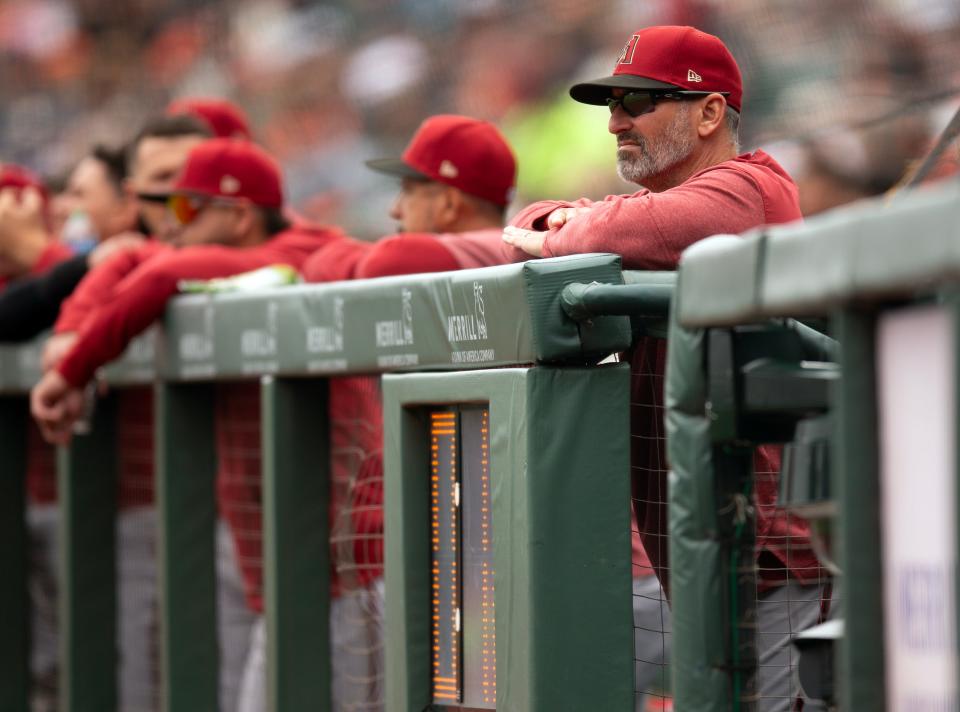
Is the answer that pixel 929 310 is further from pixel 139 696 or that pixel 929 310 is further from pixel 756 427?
pixel 139 696

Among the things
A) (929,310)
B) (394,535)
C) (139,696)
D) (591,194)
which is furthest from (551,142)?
(929,310)

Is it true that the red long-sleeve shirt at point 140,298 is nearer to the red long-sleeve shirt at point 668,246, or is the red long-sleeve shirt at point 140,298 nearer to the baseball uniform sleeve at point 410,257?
the baseball uniform sleeve at point 410,257

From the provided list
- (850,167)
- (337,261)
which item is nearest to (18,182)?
(337,261)

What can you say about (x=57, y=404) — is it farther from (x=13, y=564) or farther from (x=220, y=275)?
(x=13, y=564)

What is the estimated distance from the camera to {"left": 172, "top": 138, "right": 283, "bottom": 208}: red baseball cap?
4.81 metres

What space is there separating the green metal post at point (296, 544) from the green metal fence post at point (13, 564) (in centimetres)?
186

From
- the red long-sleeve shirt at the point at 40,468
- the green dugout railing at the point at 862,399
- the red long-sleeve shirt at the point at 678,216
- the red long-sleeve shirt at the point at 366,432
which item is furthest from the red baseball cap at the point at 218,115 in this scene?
the green dugout railing at the point at 862,399

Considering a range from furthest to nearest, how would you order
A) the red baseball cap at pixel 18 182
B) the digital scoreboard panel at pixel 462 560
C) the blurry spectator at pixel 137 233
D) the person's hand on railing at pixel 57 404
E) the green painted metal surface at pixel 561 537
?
1. the red baseball cap at pixel 18 182
2. the blurry spectator at pixel 137 233
3. the person's hand on railing at pixel 57 404
4. the digital scoreboard panel at pixel 462 560
5. the green painted metal surface at pixel 561 537

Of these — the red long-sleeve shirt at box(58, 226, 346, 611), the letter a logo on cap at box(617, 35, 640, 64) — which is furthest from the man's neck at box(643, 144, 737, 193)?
the red long-sleeve shirt at box(58, 226, 346, 611)

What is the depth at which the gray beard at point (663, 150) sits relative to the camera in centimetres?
318

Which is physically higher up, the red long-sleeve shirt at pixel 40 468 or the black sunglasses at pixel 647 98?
the black sunglasses at pixel 647 98

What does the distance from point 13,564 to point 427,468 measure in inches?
104

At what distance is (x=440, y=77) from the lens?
9.69 metres

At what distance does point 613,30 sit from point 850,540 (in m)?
6.92
